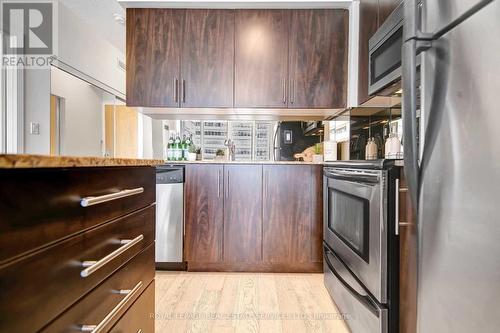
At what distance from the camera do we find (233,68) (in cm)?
240

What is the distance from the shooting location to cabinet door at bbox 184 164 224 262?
7.90 ft

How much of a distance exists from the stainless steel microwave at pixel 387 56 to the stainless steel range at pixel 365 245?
1.48 feet

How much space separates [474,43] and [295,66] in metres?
1.85

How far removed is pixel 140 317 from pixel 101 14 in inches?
121

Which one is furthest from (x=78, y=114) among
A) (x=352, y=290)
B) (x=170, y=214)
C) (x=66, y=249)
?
(x=352, y=290)

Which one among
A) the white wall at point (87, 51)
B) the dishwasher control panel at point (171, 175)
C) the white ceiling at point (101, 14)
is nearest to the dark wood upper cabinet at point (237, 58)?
the dishwasher control panel at point (171, 175)

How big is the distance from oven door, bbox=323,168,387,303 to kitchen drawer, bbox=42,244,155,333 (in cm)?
95

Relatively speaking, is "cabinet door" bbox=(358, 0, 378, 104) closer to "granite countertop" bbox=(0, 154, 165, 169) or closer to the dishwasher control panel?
the dishwasher control panel

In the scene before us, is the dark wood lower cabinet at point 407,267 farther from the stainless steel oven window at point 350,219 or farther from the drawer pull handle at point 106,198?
the drawer pull handle at point 106,198

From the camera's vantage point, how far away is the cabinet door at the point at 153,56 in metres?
2.38

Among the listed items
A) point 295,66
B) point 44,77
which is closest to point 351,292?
point 295,66

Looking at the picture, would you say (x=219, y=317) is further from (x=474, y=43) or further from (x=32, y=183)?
(x=474, y=43)

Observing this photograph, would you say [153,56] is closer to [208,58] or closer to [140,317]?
[208,58]

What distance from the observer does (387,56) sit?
1455mm
